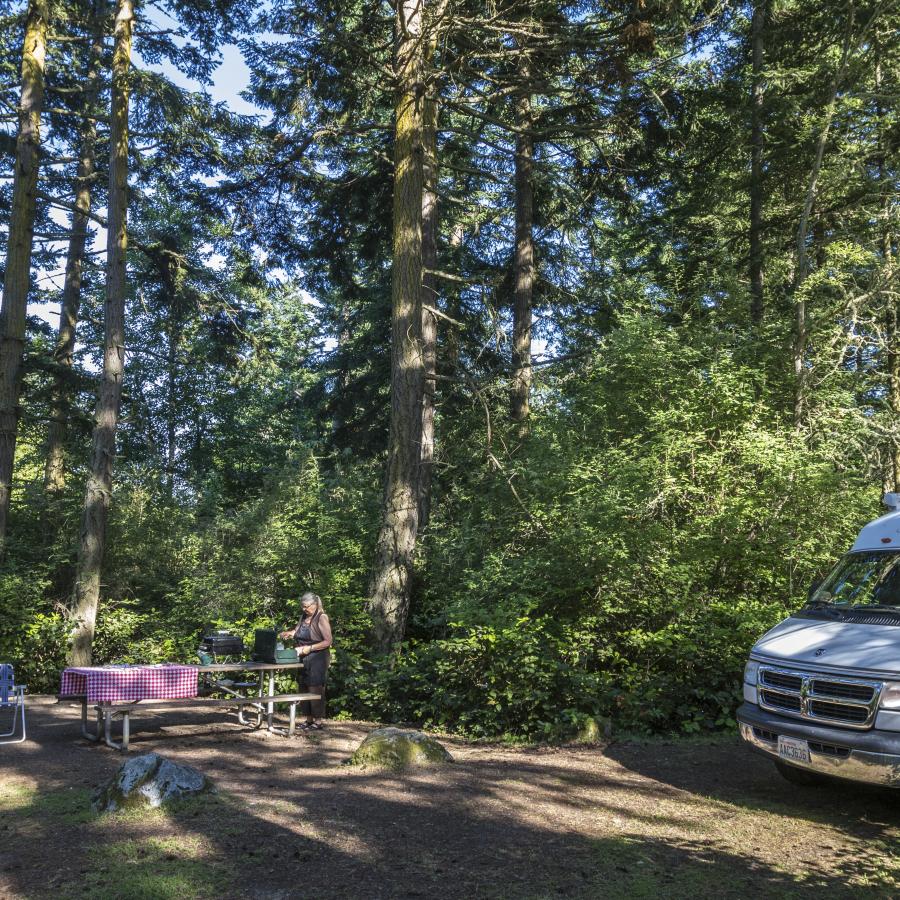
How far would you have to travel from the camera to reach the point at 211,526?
16.6 metres

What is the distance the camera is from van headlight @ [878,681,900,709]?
5828 millimetres

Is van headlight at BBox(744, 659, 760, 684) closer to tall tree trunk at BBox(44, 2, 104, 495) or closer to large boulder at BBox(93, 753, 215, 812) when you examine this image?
large boulder at BBox(93, 753, 215, 812)

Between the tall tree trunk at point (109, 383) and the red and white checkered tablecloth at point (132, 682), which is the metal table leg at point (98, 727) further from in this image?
the tall tree trunk at point (109, 383)

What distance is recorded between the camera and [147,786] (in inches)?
254

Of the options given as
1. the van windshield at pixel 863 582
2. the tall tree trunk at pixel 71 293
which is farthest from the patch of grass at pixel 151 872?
the tall tree trunk at pixel 71 293

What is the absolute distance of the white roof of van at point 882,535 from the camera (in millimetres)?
7462

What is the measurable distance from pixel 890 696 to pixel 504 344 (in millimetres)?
10743

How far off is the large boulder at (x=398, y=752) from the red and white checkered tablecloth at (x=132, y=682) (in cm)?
222

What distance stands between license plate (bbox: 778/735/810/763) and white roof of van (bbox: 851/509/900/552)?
221 centimetres

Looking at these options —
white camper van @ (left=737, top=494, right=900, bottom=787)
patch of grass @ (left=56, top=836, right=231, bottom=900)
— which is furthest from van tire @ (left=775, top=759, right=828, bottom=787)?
patch of grass @ (left=56, top=836, right=231, bottom=900)

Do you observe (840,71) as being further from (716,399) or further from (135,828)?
(135,828)

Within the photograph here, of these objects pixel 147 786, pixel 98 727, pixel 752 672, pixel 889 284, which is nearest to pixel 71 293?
pixel 98 727

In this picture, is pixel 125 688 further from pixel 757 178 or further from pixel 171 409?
pixel 171 409

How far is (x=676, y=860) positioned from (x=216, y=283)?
15162 mm
